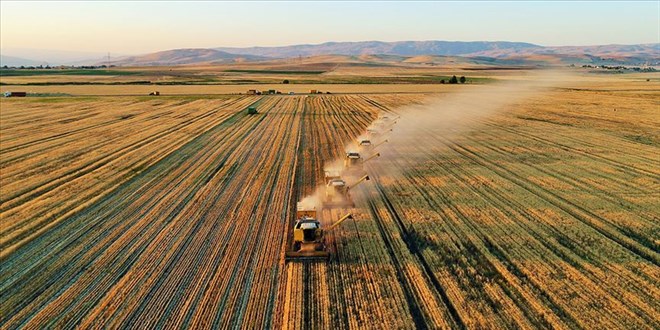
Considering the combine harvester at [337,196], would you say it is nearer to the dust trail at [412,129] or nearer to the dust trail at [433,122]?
the dust trail at [412,129]

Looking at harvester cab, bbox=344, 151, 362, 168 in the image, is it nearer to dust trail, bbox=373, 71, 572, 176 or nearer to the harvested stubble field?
A: the harvested stubble field

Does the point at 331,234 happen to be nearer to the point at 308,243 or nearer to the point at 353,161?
the point at 308,243

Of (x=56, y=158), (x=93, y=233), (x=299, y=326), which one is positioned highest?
(x=56, y=158)

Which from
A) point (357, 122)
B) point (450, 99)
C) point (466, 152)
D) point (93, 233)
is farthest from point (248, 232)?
point (450, 99)

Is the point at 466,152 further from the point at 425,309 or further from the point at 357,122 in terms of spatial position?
the point at 425,309

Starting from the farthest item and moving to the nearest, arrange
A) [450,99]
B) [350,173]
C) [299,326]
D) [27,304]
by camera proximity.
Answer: [450,99] < [350,173] < [27,304] < [299,326]

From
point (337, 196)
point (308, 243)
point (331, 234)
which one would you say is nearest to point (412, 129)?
point (337, 196)

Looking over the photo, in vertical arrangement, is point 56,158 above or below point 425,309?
above

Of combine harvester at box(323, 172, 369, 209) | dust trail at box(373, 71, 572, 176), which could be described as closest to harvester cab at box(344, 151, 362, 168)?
dust trail at box(373, 71, 572, 176)
